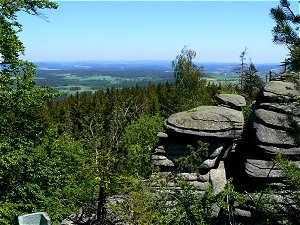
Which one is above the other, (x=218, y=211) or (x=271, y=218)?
(x=271, y=218)

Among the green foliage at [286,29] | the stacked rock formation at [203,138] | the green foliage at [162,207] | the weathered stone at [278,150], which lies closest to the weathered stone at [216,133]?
the stacked rock formation at [203,138]

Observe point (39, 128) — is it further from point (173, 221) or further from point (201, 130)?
point (201, 130)

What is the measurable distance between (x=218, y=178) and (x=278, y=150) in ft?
13.2

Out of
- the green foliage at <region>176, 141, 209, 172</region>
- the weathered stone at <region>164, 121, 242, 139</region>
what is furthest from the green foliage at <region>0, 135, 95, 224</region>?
the weathered stone at <region>164, 121, 242, 139</region>

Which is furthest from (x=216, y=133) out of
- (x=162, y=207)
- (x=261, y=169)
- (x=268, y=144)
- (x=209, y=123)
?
(x=162, y=207)

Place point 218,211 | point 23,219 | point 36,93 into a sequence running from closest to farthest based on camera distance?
point 23,219 < point 36,93 < point 218,211

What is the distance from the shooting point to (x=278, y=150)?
59.4 feet

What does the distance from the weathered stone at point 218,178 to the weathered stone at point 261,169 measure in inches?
95.1

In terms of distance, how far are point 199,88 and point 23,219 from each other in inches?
1436

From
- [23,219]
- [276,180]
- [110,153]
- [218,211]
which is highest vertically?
[110,153]

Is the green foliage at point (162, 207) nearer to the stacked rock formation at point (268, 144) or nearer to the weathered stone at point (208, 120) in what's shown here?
the stacked rock formation at point (268, 144)

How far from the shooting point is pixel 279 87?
20.3 meters

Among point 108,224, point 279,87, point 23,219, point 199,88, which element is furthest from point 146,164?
point 199,88

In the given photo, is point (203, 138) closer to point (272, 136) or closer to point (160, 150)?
point (160, 150)
